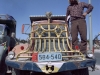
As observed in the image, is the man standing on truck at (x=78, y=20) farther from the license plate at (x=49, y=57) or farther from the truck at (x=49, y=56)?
the license plate at (x=49, y=57)

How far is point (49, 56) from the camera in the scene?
4.94m

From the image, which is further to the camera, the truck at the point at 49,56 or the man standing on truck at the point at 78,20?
the man standing on truck at the point at 78,20

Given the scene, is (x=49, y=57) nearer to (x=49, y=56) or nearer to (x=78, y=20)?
(x=49, y=56)

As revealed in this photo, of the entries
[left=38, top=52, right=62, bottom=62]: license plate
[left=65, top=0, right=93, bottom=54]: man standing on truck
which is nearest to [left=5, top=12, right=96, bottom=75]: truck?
[left=38, top=52, right=62, bottom=62]: license plate

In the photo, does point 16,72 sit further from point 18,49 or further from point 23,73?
point 18,49

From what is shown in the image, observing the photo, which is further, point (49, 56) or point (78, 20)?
point (78, 20)

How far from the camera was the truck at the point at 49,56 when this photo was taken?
4844 millimetres

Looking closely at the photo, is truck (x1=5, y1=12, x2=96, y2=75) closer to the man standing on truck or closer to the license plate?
the license plate

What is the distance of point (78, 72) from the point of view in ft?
19.8

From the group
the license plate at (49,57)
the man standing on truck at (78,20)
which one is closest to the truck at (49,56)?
the license plate at (49,57)

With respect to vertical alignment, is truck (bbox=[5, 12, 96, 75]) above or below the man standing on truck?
below

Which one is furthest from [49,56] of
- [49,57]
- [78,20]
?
[78,20]

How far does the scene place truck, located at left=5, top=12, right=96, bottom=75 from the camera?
4.84 meters

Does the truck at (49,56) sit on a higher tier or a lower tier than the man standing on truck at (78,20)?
lower
